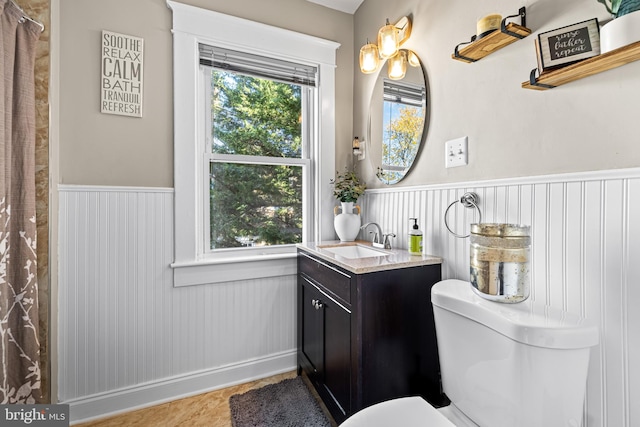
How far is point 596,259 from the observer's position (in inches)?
33.7

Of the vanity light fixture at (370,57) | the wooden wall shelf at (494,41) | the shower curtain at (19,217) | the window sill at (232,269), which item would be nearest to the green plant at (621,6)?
the wooden wall shelf at (494,41)

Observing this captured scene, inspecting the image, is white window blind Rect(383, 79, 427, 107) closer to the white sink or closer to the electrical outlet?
the electrical outlet

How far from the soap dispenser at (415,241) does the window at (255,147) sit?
2.74 ft

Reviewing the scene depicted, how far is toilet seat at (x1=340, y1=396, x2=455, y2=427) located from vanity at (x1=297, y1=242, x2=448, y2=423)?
0.32 m

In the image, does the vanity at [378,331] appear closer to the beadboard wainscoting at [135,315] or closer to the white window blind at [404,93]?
the beadboard wainscoting at [135,315]

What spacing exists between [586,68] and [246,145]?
1.62 m

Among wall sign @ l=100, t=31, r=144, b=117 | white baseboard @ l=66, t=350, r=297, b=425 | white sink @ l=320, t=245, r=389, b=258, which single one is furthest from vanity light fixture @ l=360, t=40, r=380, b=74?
white baseboard @ l=66, t=350, r=297, b=425

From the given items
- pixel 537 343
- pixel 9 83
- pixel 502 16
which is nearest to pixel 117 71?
pixel 9 83

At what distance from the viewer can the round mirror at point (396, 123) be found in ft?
4.96

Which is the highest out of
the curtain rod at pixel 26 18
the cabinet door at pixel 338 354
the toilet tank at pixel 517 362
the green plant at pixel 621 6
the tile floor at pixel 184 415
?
the curtain rod at pixel 26 18

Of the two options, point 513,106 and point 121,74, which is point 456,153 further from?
point 121,74

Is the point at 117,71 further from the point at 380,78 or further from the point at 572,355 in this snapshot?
the point at 572,355

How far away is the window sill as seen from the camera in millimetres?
1647

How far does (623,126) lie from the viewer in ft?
2.63
